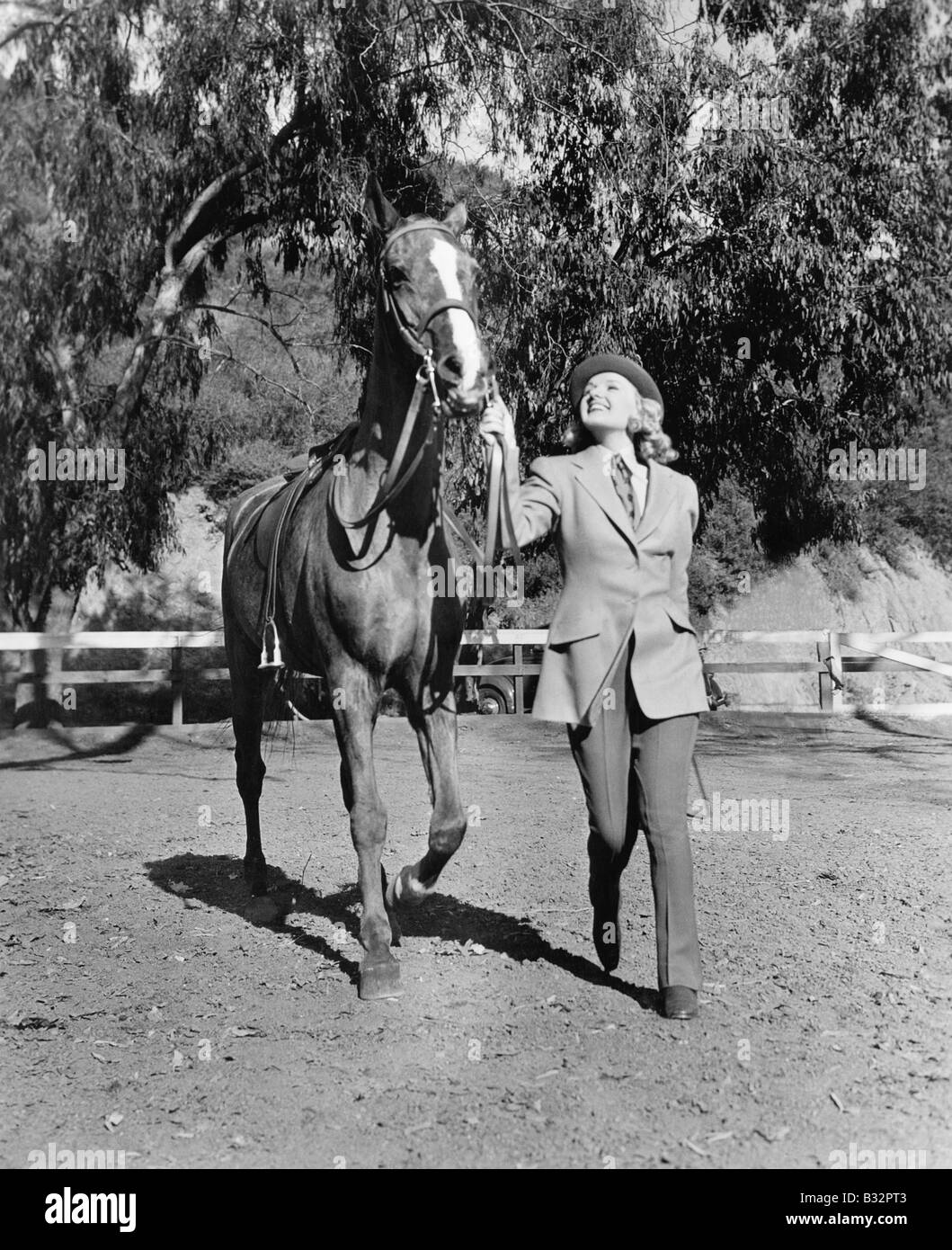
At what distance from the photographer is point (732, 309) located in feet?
43.4

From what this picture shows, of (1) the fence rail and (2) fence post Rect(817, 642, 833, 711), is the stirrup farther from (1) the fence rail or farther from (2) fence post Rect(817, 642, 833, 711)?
(2) fence post Rect(817, 642, 833, 711)

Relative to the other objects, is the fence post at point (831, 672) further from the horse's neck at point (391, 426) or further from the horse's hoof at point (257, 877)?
the horse's neck at point (391, 426)

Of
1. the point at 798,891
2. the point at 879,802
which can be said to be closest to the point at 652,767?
the point at 798,891

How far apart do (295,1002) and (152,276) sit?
12241 millimetres

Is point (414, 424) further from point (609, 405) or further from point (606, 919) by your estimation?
point (606, 919)

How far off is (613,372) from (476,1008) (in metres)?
2.23

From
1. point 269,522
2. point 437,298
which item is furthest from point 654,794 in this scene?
point 269,522

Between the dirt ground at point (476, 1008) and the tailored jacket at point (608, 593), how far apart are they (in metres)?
1.06

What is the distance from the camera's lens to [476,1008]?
4254mm

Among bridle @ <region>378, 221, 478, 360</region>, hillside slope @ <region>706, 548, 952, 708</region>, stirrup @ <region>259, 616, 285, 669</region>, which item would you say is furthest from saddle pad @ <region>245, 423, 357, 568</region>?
hillside slope @ <region>706, 548, 952, 708</region>

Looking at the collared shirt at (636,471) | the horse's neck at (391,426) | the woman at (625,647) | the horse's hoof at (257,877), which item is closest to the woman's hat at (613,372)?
the woman at (625,647)

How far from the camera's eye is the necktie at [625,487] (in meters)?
4.20

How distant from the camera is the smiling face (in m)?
4.22

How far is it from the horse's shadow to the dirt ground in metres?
0.02
